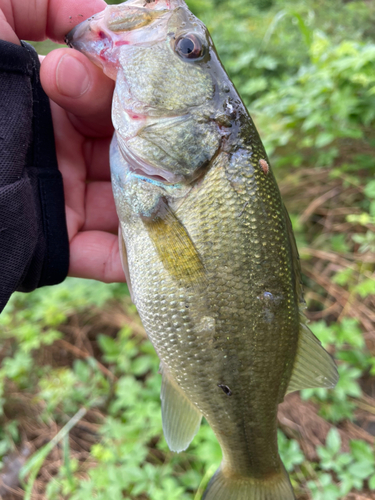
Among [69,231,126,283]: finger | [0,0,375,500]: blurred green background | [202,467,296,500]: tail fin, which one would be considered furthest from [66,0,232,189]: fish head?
[0,0,375,500]: blurred green background

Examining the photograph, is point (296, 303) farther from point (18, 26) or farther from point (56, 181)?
point (18, 26)

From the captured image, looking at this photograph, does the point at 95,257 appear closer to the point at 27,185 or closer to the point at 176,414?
the point at 27,185

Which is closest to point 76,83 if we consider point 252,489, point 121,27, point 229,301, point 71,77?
point 71,77

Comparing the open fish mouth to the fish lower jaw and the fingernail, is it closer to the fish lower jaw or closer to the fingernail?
the fingernail

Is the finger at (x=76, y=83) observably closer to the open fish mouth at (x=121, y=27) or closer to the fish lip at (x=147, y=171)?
the open fish mouth at (x=121, y=27)

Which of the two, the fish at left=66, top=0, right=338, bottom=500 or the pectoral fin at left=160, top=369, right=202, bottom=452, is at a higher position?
the fish at left=66, top=0, right=338, bottom=500

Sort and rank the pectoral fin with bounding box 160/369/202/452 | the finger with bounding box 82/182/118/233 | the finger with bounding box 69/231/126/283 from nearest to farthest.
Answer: the pectoral fin with bounding box 160/369/202/452 < the finger with bounding box 69/231/126/283 < the finger with bounding box 82/182/118/233
